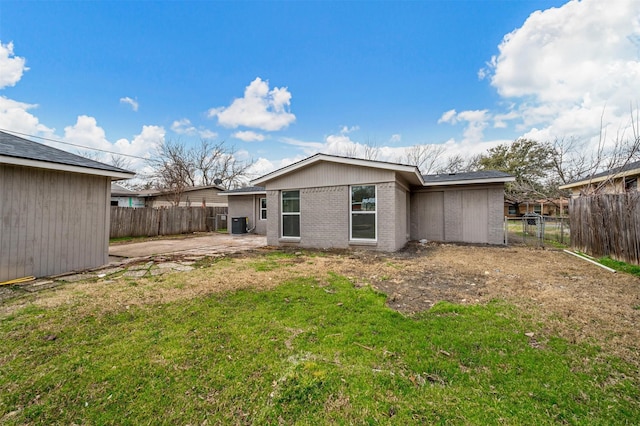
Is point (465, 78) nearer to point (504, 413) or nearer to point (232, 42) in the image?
point (232, 42)

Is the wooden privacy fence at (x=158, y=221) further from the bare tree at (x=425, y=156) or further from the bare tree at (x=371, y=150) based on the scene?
the bare tree at (x=425, y=156)

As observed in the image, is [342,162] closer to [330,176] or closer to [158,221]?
[330,176]

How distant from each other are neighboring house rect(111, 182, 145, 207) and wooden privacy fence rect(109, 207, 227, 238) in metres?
8.32

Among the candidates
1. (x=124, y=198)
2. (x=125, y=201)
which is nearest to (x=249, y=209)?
(x=124, y=198)

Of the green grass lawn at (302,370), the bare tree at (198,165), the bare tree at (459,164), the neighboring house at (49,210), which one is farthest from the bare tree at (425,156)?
the green grass lawn at (302,370)

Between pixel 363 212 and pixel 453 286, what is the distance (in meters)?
4.46

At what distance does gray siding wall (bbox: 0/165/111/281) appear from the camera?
489cm

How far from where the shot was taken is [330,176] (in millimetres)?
9125

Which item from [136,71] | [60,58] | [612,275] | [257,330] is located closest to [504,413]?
[257,330]

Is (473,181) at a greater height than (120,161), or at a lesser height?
lesser

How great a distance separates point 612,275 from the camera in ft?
17.4

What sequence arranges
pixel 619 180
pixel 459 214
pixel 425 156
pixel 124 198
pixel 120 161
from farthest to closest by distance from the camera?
pixel 120 161 → pixel 425 156 → pixel 124 198 → pixel 459 214 → pixel 619 180

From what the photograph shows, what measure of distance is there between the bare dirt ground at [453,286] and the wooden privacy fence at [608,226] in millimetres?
817

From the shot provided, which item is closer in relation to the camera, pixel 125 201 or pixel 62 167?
pixel 62 167
